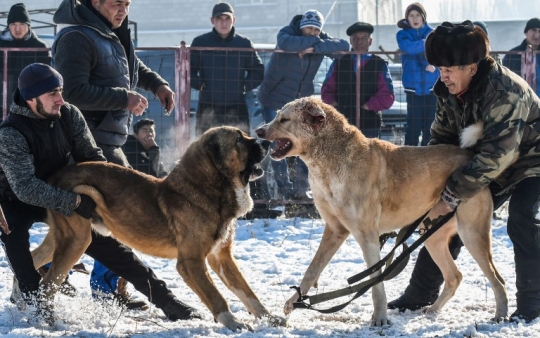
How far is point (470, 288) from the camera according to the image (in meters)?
6.40

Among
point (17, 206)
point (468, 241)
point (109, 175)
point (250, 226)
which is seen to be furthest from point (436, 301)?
point (250, 226)

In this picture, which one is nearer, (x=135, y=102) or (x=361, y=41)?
(x=135, y=102)

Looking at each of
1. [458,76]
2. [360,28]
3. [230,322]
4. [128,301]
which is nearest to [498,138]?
[458,76]

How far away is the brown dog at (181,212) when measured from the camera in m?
Answer: 4.99

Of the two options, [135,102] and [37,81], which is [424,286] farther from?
[37,81]

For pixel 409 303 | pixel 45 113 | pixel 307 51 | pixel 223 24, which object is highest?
pixel 223 24

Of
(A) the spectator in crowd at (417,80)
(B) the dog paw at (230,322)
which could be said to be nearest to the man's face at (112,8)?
(B) the dog paw at (230,322)

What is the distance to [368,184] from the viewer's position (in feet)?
17.3

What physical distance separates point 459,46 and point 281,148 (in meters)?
1.34

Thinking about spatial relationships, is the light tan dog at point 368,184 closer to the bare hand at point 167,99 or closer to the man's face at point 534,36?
the bare hand at point 167,99

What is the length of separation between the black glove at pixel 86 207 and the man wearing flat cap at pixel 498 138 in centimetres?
229

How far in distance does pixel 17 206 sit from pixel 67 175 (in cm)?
37

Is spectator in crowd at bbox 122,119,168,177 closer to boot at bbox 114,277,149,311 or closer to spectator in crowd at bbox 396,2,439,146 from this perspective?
spectator in crowd at bbox 396,2,439,146

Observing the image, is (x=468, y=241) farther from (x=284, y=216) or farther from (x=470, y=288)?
(x=284, y=216)
